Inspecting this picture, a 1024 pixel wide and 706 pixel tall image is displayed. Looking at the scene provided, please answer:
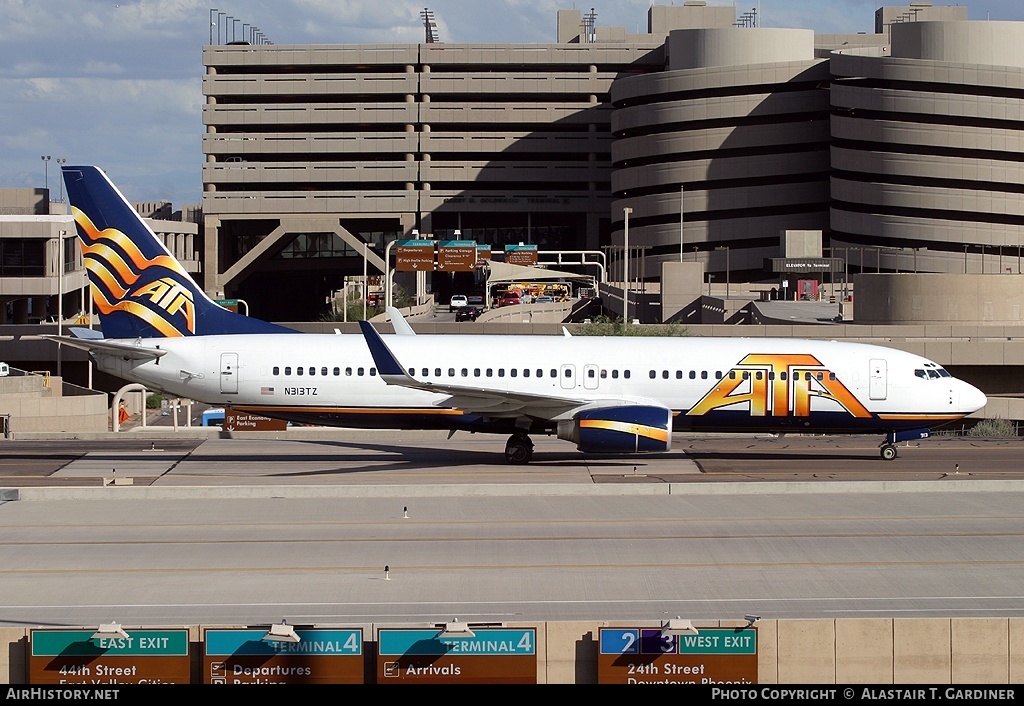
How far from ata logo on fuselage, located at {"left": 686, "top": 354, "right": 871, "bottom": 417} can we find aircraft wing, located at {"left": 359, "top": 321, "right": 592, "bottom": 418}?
11.9ft

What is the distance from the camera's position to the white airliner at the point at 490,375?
3466 cm

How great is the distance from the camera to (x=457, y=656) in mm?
16266

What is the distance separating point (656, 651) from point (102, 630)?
23.0ft

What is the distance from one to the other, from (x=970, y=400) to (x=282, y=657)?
25037mm

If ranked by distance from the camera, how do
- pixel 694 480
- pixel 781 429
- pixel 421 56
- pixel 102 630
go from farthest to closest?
pixel 421 56 → pixel 781 429 → pixel 694 480 → pixel 102 630

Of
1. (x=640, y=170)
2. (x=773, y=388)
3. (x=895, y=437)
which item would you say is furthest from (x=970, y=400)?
(x=640, y=170)

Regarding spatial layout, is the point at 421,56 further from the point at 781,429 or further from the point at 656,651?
the point at 656,651

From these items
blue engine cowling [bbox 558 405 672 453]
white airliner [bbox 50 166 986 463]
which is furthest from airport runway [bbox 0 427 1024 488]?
white airliner [bbox 50 166 986 463]

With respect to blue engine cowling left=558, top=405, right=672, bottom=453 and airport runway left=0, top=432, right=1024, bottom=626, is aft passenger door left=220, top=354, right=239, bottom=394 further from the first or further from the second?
blue engine cowling left=558, top=405, right=672, bottom=453

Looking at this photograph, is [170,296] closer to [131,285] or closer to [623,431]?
[131,285]

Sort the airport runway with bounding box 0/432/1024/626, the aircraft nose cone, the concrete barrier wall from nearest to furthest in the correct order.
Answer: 1. the concrete barrier wall
2. the airport runway with bounding box 0/432/1024/626
3. the aircraft nose cone

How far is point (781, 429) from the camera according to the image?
35188 millimetres

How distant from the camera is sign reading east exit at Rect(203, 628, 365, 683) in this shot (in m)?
16.0

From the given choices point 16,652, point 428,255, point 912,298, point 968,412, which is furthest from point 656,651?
point 428,255
